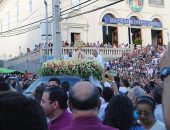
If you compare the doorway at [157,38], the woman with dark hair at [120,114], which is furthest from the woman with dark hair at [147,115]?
the doorway at [157,38]

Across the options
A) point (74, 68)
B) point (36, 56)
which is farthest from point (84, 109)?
point (36, 56)

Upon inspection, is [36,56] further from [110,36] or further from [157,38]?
[157,38]

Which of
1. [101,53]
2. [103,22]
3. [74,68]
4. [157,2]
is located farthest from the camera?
[157,2]

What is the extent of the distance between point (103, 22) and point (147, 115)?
37.3 meters


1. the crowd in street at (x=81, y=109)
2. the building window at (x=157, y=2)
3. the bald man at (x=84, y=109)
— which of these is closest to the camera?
the crowd in street at (x=81, y=109)

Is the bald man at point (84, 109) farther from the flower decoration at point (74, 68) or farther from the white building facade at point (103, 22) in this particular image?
the white building facade at point (103, 22)

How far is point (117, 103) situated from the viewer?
15.6 feet

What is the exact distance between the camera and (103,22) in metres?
42.3

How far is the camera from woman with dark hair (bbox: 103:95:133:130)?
4652 mm

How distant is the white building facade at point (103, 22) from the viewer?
132 ft

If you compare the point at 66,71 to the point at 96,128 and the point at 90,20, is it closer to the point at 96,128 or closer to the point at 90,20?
the point at 96,128

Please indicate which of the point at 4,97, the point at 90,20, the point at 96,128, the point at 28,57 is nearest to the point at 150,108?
the point at 96,128

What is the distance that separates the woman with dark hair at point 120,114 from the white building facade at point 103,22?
33740mm

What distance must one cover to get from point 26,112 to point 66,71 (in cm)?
984
